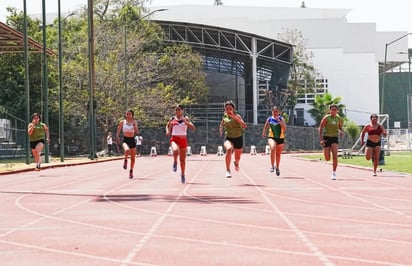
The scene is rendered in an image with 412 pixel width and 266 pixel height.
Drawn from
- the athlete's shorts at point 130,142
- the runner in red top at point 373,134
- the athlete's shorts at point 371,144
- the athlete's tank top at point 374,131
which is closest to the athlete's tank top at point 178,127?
the athlete's shorts at point 130,142

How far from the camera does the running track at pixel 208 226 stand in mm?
7070

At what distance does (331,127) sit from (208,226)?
10.6 meters

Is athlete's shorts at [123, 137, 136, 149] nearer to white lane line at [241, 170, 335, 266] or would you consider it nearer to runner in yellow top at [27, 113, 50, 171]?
runner in yellow top at [27, 113, 50, 171]

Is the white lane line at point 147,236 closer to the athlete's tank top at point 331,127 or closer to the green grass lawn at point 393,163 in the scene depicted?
the athlete's tank top at point 331,127

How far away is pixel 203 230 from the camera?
8953mm

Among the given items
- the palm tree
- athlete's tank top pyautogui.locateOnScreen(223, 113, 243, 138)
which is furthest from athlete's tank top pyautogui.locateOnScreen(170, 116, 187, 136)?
the palm tree

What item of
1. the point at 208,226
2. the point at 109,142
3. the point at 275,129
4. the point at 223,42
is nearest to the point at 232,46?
the point at 223,42

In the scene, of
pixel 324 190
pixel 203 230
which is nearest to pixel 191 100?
pixel 324 190

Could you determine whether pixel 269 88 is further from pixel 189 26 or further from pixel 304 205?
pixel 304 205

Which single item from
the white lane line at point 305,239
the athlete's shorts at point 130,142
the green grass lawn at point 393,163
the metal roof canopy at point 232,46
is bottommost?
the green grass lawn at point 393,163

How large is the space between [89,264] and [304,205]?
5971mm

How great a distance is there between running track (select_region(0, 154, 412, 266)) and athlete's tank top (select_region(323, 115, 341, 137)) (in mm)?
3633

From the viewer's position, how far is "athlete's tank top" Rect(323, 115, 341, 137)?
63.6ft

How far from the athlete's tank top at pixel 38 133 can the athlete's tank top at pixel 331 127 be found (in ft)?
32.7
